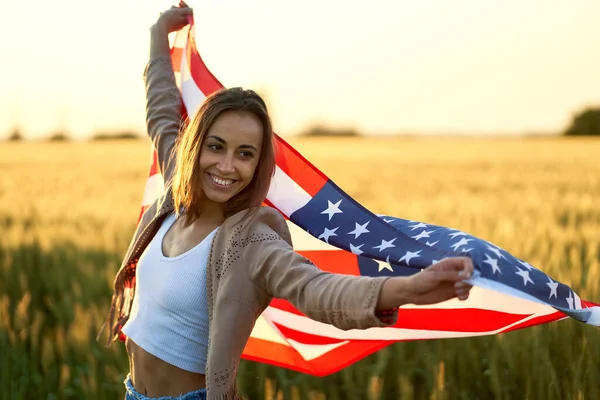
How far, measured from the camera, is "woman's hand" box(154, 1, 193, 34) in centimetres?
257

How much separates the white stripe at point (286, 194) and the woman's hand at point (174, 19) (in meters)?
0.72

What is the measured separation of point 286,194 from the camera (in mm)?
2156

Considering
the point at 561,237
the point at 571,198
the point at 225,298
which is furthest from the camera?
the point at 571,198

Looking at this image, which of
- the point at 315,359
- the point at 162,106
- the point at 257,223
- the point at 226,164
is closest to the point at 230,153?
the point at 226,164

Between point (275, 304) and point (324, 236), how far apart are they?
0.54 meters

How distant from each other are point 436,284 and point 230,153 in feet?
2.13

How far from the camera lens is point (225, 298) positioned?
1.69 meters

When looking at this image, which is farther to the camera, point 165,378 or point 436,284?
point 165,378

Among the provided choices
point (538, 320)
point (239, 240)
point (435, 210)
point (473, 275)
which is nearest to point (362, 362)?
point (538, 320)

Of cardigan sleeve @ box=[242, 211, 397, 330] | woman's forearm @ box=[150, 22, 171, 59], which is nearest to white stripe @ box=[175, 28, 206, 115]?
woman's forearm @ box=[150, 22, 171, 59]

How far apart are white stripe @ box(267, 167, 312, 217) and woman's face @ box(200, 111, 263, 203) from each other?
0.34 m

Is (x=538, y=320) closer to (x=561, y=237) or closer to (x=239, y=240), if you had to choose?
(x=239, y=240)

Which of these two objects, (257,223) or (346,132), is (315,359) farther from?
(346,132)

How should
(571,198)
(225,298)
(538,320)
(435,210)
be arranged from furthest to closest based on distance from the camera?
(571,198) < (435,210) < (538,320) < (225,298)
